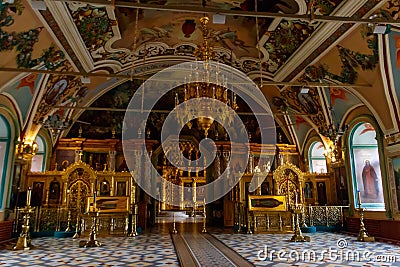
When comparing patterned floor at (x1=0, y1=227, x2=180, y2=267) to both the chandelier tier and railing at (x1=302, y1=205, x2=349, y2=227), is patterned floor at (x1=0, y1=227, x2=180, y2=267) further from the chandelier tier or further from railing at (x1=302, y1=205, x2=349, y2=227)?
railing at (x1=302, y1=205, x2=349, y2=227)

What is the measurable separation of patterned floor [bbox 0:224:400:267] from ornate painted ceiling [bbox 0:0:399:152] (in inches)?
163

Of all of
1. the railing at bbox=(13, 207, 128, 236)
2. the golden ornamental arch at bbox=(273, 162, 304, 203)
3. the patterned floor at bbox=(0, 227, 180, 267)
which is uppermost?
the golden ornamental arch at bbox=(273, 162, 304, 203)

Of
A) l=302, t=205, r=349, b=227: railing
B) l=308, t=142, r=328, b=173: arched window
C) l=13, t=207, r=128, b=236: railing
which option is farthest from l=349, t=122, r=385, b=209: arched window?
l=13, t=207, r=128, b=236: railing

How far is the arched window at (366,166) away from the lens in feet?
38.5

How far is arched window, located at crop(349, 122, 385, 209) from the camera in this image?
38.5 ft

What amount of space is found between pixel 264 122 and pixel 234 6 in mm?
8354

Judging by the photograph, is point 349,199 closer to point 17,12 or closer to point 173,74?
point 173,74

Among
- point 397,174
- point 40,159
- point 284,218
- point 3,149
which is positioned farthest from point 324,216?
point 40,159

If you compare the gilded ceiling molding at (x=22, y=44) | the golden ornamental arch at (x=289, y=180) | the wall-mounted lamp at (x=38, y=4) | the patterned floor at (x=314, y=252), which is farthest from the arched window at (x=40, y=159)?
the golden ornamental arch at (x=289, y=180)

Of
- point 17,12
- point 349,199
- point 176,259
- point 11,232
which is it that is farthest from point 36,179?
point 349,199

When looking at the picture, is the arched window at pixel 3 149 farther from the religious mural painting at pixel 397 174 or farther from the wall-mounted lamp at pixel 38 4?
the religious mural painting at pixel 397 174

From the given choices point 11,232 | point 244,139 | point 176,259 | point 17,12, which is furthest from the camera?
point 244,139

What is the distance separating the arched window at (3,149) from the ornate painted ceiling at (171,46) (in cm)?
66

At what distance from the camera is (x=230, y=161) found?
15.5 meters
